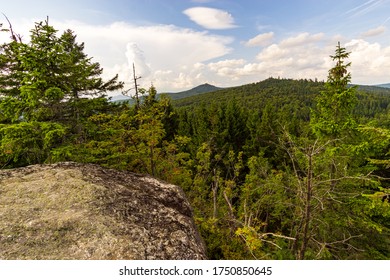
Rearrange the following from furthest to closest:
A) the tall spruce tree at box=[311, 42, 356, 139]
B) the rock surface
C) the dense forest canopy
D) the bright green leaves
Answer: the tall spruce tree at box=[311, 42, 356, 139] → the bright green leaves → the dense forest canopy → the rock surface

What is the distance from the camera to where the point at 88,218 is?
454 centimetres

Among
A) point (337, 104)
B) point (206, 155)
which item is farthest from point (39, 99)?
point (337, 104)

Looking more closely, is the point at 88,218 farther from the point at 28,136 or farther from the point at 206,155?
the point at 206,155

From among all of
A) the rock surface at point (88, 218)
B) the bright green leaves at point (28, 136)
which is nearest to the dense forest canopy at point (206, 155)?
the bright green leaves at point (28, 136)

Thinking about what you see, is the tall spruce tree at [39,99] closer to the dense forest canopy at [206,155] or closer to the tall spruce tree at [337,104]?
the dense forest canopy at [206,155]

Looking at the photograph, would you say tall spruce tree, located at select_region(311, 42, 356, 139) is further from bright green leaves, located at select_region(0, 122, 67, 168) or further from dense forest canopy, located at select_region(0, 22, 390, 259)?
bright green leaves, located at select_region(0, 122, 67, 168)

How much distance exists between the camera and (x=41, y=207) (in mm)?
4887

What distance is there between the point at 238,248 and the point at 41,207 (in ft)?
17.7

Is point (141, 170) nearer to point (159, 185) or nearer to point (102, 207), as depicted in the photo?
point (159, 185)

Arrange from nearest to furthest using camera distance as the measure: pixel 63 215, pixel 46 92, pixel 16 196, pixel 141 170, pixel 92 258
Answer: pixel 92 258 → pixel 63 215 → pixel 16 196 → pixel 46 92 → pixel 141 170

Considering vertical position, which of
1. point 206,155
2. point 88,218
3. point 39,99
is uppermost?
point 39,99

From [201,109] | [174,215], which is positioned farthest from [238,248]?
[201,109]

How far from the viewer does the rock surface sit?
3.97 meters

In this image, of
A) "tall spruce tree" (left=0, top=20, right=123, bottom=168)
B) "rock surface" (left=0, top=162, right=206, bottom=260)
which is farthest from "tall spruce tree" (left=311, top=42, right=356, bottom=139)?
"tall spruce tree" (left=0, top=20, right=123, bottom=168)
